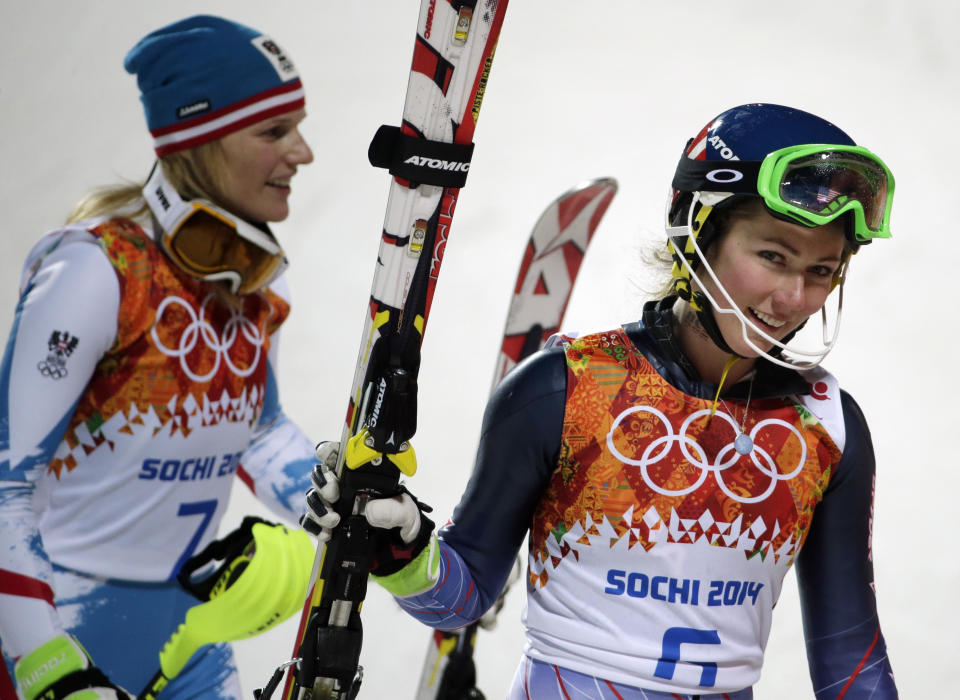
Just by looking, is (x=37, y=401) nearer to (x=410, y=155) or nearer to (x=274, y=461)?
(x=274, y=461)

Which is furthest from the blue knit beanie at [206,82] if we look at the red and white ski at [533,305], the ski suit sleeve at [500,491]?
the ski suit sleeve at [500,491]

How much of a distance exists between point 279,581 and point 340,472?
610 mm

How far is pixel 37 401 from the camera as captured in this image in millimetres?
1686

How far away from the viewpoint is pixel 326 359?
5.07 meters

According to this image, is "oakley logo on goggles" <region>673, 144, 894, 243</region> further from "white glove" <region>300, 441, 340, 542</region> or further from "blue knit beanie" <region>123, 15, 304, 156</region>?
"blue knit beanie" <region>123, 15, 304, 156</region>

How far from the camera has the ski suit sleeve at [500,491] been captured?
1371mm

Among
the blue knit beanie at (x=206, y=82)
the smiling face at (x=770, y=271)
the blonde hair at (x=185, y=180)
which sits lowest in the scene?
the smiling face at (x=770, y=271)

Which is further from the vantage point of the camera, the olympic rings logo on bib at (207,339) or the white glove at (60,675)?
the olympic rings logo on bib at (207,339)

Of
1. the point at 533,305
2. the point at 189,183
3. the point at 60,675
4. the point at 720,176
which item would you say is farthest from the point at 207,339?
the point at 720,176

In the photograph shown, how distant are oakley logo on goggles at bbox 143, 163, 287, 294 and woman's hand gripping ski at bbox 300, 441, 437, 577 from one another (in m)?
0.65

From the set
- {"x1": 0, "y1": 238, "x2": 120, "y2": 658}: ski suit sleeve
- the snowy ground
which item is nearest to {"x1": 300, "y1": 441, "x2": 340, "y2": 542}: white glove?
{"x1": 0, "y1": 238, "x2": 120, "y2": 658}: ski suit sleeve

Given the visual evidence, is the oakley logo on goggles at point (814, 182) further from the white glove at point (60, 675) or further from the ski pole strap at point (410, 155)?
the white glove at point (60, 675)

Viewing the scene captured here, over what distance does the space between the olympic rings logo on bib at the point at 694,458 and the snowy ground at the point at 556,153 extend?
3067 mm

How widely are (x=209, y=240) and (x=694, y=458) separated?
35.7 inches
